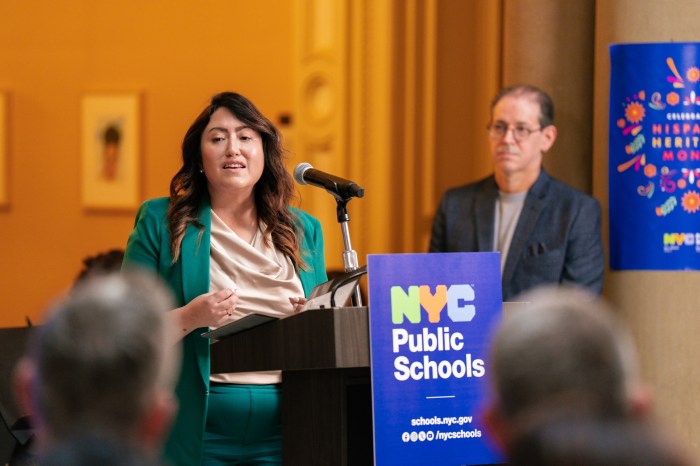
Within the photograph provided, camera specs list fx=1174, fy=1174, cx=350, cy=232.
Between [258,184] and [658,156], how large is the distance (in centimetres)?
230

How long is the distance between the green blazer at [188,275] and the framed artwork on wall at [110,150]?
5.08 meters

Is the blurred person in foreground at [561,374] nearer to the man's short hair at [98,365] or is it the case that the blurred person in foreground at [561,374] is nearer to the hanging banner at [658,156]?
the man's short hair at [98,365]

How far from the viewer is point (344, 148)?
7.02 metres

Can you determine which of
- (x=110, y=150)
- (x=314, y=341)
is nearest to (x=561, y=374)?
(x=314, y=341)

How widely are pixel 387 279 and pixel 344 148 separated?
394 cm

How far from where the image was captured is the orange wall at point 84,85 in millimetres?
8594

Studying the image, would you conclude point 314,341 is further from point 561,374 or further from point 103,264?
point 103,264

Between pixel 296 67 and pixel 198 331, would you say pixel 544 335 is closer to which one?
pixel 198 331

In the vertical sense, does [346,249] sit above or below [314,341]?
above

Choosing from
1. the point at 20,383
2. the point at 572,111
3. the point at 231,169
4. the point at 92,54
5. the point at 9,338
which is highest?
the point at 92,54

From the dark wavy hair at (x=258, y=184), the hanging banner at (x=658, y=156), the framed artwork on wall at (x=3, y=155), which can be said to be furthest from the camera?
the framed artwork on wall at (x=3, y=155)

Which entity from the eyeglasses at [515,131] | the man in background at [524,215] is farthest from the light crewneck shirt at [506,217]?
the eyeglasses at [515,131]

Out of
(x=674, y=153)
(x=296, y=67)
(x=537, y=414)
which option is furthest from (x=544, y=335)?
(x=296, y=67)

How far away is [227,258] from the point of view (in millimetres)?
3557
